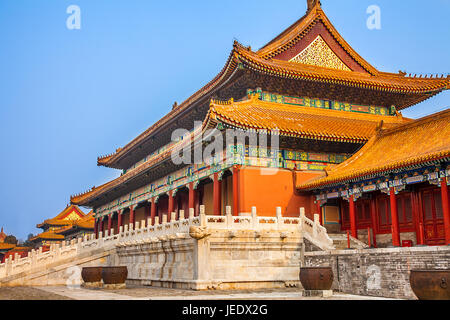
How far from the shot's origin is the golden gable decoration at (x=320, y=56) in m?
25.3

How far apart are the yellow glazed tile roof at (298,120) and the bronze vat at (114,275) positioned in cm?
650

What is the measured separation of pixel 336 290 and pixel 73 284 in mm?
11605

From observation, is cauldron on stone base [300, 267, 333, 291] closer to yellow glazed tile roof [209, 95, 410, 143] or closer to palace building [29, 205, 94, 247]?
yellow glazed tile roof [209, 95, 410, 143]

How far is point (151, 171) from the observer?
28859 millimetres

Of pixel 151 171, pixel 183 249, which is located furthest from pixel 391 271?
pixel 151 171

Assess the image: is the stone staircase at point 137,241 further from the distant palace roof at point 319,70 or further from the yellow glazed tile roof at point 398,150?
the distant palace roof at point 319,70

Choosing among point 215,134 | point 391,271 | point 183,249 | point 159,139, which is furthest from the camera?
point 159,139

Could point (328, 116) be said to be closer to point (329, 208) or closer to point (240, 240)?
point (329, 208)

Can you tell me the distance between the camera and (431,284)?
1031 cm

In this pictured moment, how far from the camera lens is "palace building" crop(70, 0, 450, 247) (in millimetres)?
16938

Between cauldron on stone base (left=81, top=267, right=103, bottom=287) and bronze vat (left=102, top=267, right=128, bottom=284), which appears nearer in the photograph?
bronze vat (left=102, top=267, right=128, bottom=284)

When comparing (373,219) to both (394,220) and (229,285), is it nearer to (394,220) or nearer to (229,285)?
(394,220)

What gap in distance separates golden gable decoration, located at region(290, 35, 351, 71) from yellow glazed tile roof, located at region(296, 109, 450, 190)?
6382 millimetres

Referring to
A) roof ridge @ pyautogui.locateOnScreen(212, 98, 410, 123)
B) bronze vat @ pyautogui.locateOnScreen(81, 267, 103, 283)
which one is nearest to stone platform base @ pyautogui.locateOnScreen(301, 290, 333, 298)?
bronze vat @ pyautogui.locateOnScreen(81, 267, 103, 283)
